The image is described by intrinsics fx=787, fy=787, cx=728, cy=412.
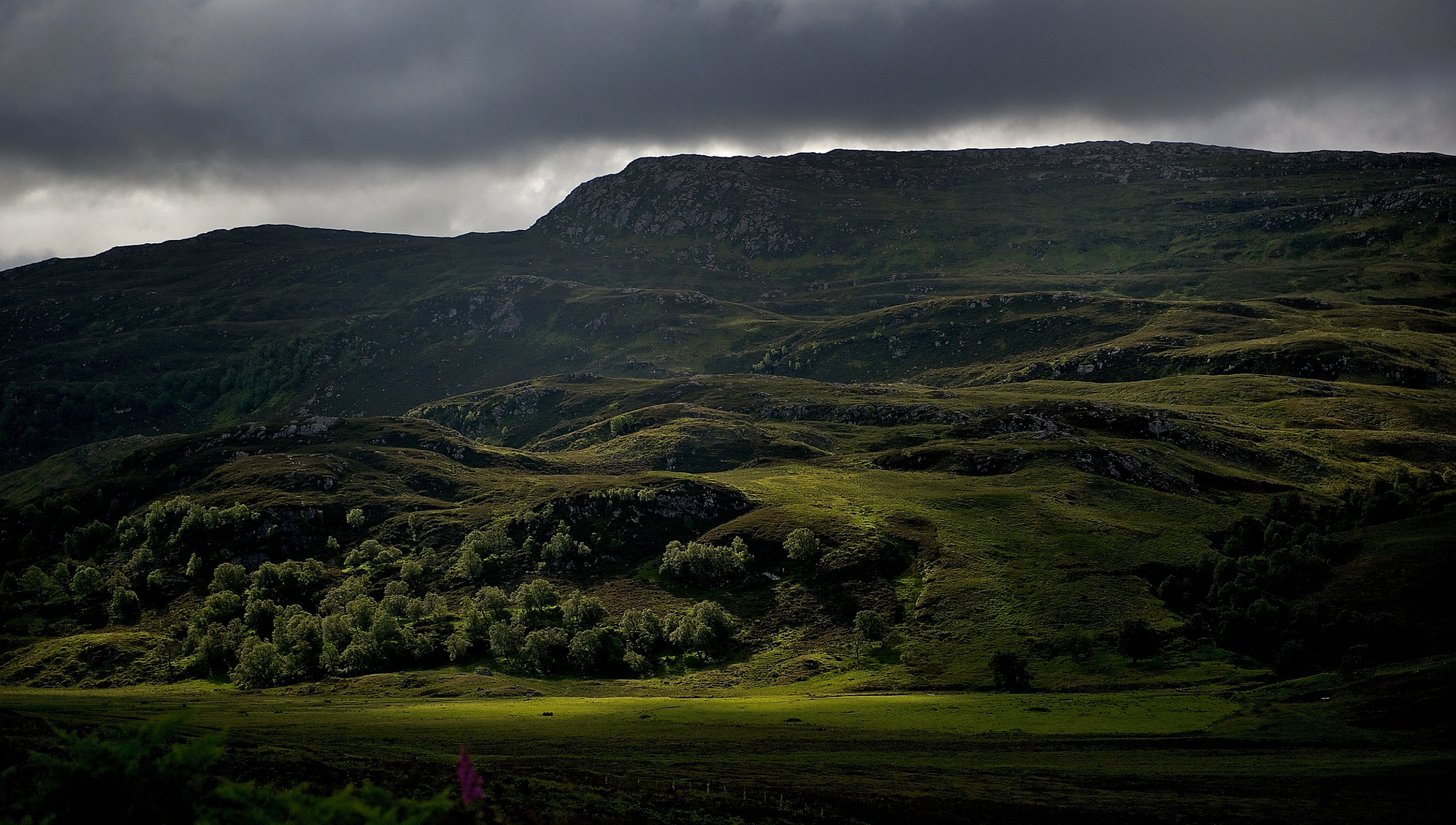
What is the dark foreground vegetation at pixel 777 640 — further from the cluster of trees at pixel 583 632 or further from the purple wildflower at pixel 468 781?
the purple wildflower at pixel 468 781

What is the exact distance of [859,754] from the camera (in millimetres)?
70875

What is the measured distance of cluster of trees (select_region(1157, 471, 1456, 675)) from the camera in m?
97.2

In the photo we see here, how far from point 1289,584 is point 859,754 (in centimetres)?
8404

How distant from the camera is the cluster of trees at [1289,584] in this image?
97.2 meters

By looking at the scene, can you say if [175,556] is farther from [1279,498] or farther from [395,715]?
[1279,498]

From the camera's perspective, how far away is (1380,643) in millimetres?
94875

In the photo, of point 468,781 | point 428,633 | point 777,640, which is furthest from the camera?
point 428,633

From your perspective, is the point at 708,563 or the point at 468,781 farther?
the point at 708,563

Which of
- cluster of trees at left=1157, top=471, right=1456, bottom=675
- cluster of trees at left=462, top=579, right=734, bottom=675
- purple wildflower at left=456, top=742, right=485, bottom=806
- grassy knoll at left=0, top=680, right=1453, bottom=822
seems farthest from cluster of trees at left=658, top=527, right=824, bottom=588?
purple wildflower at left=456, top=742, right=485, bottom=806

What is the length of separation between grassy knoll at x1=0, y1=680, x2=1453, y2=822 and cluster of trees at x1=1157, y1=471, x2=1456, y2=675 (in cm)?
2047

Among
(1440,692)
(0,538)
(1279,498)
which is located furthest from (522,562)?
(1279,498)

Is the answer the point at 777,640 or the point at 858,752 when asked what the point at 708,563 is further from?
the point at 858,752

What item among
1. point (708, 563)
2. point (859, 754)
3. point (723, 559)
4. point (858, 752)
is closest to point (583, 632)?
point (708, 563)

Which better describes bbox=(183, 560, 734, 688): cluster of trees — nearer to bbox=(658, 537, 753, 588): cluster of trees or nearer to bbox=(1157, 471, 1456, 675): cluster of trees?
bbox=(658, 537, 753, 588): cluster of trees
